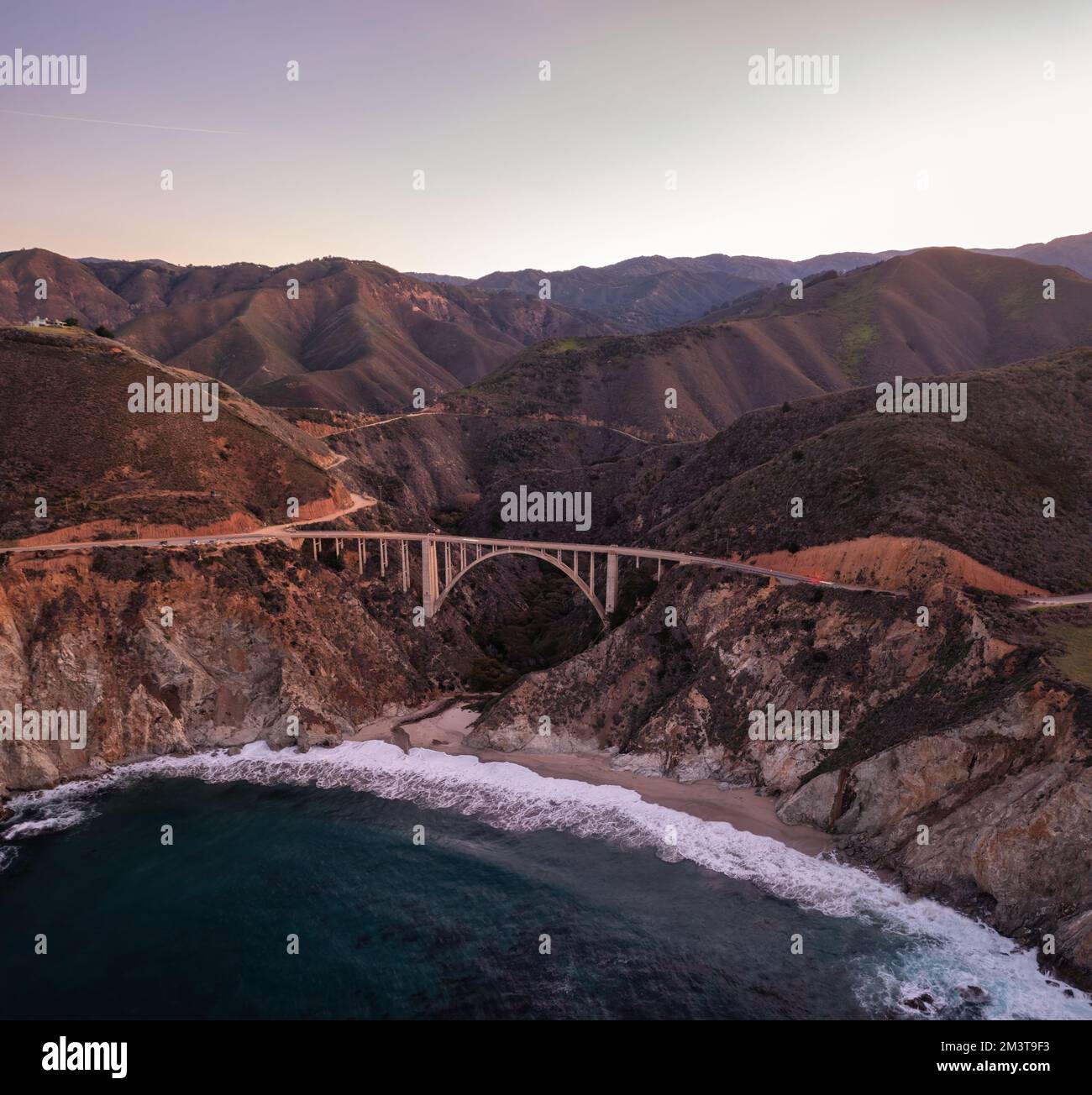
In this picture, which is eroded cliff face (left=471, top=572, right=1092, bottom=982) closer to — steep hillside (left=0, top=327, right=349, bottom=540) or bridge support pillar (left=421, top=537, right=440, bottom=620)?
bridge support pillar (left=421, top=537, right=440, bottom=620)

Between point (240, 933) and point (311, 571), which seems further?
point (311, 571)

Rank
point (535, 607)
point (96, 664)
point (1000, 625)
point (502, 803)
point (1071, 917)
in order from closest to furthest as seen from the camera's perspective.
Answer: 1. point (1071, 917)
2. point (1000, 625)
3. point (502, 803)
4. point (96, 664)
5. point (535, 607)

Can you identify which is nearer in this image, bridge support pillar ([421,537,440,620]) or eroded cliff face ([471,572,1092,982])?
eroded cliff face ([471,572,1092,982])

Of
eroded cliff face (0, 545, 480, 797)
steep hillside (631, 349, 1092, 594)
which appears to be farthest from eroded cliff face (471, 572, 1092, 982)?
eroded cliff face (0, 545, 480, 797)

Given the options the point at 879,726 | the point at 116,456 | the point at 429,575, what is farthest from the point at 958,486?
the point at 116,456

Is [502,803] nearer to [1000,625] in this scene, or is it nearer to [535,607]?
[1000,625]

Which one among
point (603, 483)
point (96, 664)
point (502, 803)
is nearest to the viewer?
point (502, 803)
